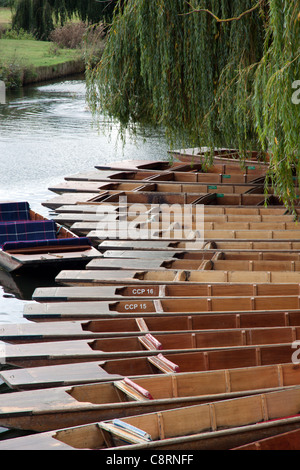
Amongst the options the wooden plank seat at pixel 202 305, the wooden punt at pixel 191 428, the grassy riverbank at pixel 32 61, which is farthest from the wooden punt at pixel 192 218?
the grassy riverbank at pixel 32 61

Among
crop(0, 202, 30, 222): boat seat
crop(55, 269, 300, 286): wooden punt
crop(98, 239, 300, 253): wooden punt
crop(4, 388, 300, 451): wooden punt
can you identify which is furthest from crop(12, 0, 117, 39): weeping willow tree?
crop(4, 388, 300, 451): wooden punt

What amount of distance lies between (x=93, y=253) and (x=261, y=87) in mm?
4058

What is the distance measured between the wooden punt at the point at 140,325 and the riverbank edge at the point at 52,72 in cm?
2634

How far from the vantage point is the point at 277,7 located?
6.49 meters

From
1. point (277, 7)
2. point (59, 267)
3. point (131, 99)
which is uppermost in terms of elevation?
point (277, 7)

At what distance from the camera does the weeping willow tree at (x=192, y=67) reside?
939cm

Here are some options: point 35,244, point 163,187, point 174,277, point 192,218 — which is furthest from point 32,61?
point 174,277

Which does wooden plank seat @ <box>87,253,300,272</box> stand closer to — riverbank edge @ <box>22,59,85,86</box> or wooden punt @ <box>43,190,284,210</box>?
wooden punt @ <box>43,190,284,210</box>

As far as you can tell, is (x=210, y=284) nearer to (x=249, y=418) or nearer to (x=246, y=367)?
(x=246, y=367)

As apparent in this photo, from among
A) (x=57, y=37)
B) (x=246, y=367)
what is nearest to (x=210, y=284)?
(x=246, y=367)

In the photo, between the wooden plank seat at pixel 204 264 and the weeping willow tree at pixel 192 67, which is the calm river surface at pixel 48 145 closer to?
the weeping willow tree at pixel 192 67

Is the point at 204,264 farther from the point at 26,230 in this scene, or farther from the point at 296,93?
the point at 26,230

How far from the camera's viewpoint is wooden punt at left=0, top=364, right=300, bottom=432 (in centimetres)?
535

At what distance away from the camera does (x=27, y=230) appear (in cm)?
1144
